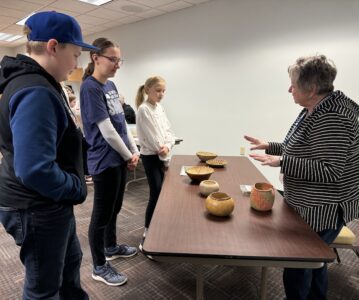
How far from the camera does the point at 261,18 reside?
3.52m

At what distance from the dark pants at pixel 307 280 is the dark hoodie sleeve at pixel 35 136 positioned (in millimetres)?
1117

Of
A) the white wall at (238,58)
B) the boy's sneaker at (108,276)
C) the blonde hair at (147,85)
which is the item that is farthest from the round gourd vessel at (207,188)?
the white wall at (238,58)

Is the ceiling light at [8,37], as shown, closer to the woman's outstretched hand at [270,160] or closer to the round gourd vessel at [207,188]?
the round gourd vessel at [207,188]

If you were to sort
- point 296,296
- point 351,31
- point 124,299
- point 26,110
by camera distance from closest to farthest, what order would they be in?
1. point 26,110
2. point 296,296
3. point 124,299
4. point 351,31

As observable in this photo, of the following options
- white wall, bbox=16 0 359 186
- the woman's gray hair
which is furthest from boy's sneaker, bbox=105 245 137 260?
white wall, bbox=16 0 359 186

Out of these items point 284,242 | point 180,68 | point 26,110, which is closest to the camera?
point 26,110

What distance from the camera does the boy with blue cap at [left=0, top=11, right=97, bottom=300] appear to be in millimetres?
860

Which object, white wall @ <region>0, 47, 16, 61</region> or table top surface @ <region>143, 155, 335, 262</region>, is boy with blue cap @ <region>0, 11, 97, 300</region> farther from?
white wall @ <region>0, 47, 16, 61</region>

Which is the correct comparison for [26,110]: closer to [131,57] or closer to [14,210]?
[14,210]

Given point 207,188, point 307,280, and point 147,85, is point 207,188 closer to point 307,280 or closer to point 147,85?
point 307,280

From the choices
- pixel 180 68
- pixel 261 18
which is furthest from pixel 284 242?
pixel 180 68

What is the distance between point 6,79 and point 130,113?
4.14m

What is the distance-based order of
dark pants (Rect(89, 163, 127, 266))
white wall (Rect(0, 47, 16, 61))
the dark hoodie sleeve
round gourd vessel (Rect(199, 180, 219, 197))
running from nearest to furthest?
the dark hoodie sleeve
round gourd vessel (Rect(199, 180, 219, 197))
dark pants (Rect(89, 163, 127, 266))
white wall (Rect(0, 47, 16, 61))

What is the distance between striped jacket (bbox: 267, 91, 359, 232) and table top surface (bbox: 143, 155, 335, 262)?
0.35 feet
